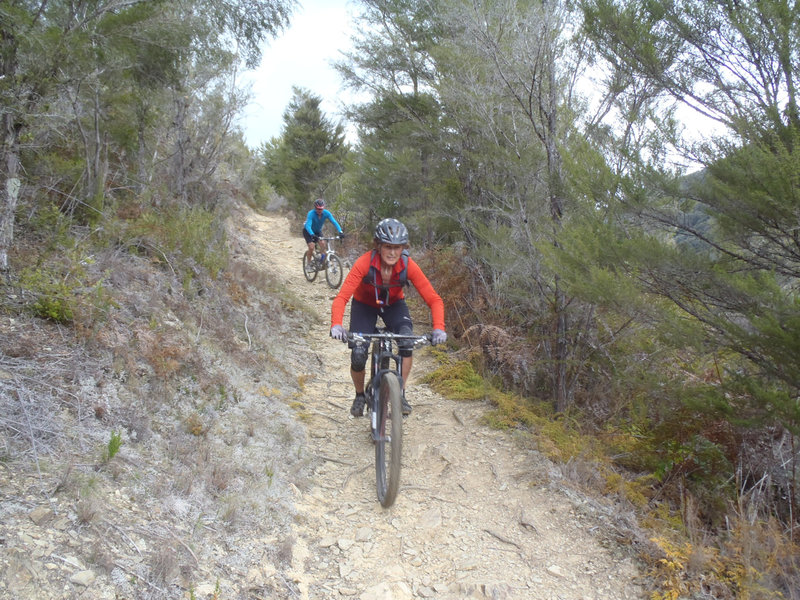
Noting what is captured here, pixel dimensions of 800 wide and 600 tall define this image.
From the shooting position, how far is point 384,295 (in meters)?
5.12

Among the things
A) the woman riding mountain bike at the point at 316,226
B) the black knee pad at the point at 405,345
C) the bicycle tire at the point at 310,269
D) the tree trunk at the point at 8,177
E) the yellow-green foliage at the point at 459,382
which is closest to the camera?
the tree trunk at the point at 8,177

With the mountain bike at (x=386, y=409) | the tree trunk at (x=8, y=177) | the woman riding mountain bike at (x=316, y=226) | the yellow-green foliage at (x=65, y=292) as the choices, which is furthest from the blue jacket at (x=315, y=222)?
the mountain bike at (x=386, y=409)

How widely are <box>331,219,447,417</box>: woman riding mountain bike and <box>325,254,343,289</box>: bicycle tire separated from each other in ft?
24.3

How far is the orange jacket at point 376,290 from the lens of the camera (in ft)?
15.4

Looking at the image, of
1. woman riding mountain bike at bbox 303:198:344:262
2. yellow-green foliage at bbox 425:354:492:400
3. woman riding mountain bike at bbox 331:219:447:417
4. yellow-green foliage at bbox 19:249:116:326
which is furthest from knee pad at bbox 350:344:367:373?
woman riding mountain bike at bbox 303:198:344:262

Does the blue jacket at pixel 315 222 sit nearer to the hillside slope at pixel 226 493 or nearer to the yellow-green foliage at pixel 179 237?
the yellow-green foliage at pixel 179 237

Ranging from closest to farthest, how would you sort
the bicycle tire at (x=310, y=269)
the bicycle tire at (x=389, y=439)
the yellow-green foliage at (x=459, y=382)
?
the bicycle tire at (x=389, y=439), the yellow-green foliage at (x=459, y=382), the bicycle tire at (x=310, y=269)

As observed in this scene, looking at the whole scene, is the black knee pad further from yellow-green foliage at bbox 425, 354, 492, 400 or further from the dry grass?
yellow-green foliage at bbox 425, 354, 492, 400

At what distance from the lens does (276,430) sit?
17.2 ft

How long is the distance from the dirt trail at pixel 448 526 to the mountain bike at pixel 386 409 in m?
0.26

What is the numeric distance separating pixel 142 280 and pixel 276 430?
8.65 ft

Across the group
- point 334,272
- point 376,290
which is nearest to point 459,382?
point 376,290

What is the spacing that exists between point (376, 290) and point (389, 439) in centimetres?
143

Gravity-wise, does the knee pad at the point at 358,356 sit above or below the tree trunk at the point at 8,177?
below
